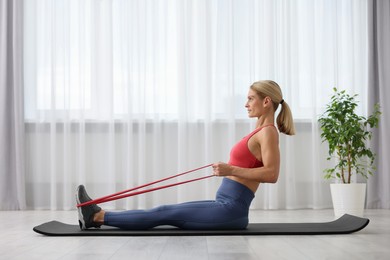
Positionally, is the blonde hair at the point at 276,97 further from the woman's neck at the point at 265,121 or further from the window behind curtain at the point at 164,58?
the window behind curtain at the point at 164,58

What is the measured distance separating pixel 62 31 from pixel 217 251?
3918 mm

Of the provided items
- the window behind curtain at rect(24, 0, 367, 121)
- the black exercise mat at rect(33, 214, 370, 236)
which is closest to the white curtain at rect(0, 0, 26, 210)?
the window behind curtain at rect(24, 0, 367, 121)

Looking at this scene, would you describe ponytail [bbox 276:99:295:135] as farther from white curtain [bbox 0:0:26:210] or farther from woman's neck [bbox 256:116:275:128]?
white curtain [bbox 0:0:26:210]

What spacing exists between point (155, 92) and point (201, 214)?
2.74 m

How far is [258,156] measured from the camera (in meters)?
3.40

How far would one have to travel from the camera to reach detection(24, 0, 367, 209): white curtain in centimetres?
→ 593

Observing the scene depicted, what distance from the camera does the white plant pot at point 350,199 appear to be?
496cm

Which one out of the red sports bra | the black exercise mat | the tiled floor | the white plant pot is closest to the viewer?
the tiled floor

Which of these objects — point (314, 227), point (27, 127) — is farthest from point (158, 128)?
point (314, 227)

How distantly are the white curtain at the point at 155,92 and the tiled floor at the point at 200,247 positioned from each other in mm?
2378

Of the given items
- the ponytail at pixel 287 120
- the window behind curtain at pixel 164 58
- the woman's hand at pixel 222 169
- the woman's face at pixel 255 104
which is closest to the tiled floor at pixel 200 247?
the woman's hand at pixel 222 169

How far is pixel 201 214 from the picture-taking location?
338 centimetres

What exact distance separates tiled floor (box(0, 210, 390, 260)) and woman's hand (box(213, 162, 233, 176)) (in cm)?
33

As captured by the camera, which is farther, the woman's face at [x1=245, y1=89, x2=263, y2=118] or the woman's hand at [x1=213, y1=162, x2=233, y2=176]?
the woman's face at [x1=245, y1=89, x2=263, y2=118]
